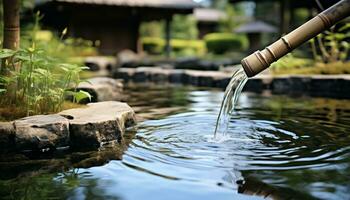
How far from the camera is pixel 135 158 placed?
12.8 ft

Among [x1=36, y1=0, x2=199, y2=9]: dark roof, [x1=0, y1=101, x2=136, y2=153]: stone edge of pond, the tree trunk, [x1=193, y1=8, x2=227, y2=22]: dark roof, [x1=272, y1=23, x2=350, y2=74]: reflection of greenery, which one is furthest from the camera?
[x1=193, y1=8, x2=227, y2=22]: dark roof

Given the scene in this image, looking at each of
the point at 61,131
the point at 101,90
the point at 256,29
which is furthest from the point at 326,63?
the point at 256,29

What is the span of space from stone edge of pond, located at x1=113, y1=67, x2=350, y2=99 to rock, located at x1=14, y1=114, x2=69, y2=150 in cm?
633

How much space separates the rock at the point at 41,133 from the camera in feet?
13.4

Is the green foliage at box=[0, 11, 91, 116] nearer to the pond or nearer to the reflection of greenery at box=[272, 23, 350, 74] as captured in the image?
the pond

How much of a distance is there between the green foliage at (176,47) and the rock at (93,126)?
20092 millimetres

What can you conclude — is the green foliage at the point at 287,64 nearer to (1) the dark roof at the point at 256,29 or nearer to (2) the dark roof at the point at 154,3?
(2) the dark roof at the point at 154,3

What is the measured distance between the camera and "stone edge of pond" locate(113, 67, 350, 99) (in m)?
9.02

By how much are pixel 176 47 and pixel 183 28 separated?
654 centimetres

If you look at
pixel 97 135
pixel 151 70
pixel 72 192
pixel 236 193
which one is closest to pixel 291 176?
pixel 236 193

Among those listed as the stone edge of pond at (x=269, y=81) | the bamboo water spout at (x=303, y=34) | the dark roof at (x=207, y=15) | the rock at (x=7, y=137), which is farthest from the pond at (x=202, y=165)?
the dark roof at (x=207, y=15)

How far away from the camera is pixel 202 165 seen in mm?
3668

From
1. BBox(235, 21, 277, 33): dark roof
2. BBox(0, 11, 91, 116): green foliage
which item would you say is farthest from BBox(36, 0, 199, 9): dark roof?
BBox(0, 11, 91, 116): green foliage

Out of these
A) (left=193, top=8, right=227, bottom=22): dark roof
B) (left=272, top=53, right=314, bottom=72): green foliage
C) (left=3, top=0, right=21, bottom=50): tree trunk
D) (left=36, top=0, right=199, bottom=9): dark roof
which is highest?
(left=193, top=8, right=227, bottom=22): dark roof
